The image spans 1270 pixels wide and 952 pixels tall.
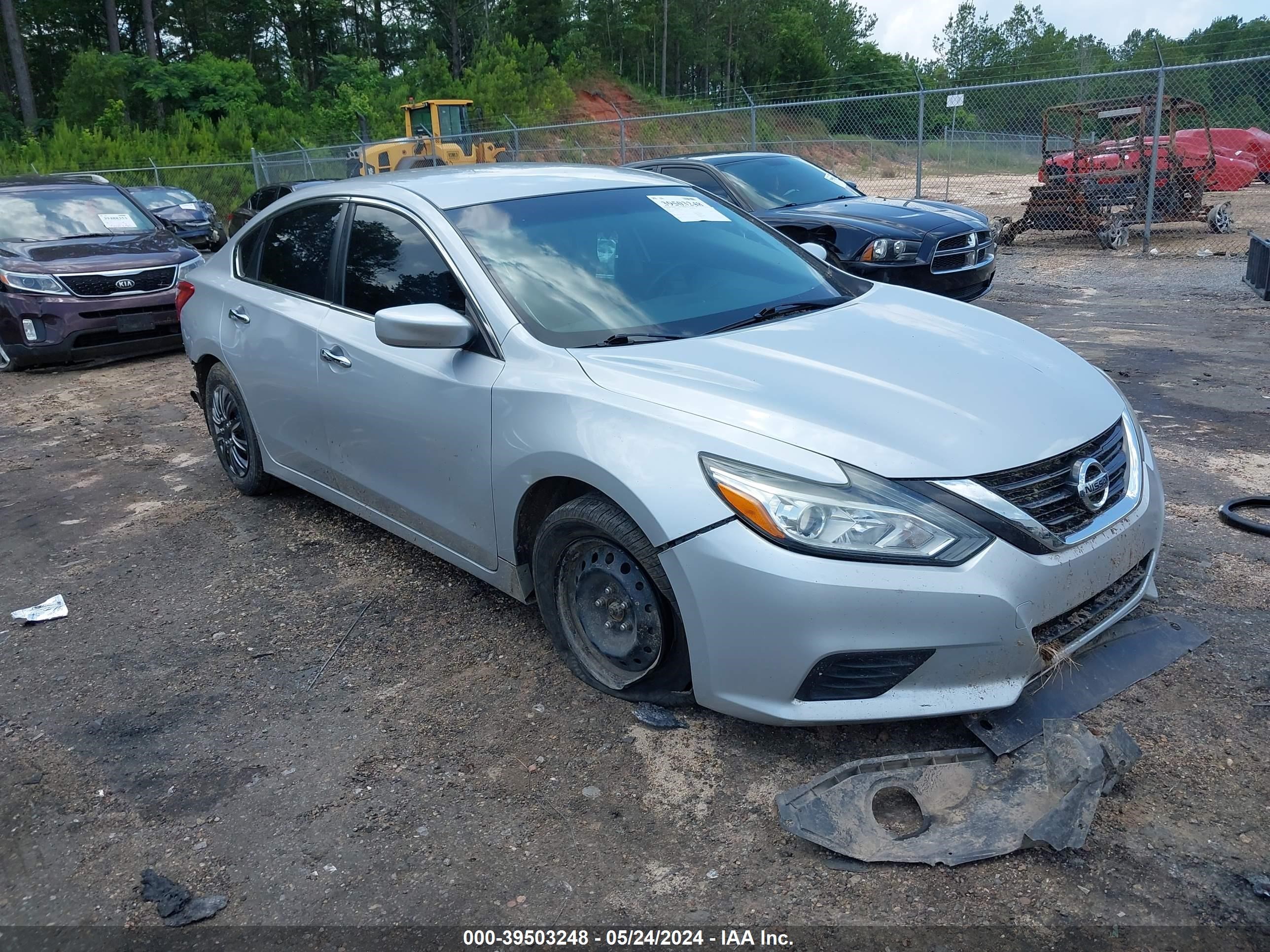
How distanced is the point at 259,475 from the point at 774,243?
114 inches

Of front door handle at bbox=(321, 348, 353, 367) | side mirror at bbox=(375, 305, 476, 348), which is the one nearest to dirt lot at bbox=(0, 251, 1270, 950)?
front door handle at bbox=(321, 348, 353, 367)

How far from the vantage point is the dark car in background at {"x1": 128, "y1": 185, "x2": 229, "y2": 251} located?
17.1m

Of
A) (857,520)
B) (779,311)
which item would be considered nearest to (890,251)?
(779,311)

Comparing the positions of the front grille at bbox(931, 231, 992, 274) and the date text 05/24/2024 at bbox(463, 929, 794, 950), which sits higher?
the front grille at bbox(931, 231, 992, 274)

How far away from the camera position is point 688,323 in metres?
3.55

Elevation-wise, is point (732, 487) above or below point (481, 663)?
above

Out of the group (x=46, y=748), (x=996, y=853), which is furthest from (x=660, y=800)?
(x=46, y=748)

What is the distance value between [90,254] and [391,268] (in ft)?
23.0

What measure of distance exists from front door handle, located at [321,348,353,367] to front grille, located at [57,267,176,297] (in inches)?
248

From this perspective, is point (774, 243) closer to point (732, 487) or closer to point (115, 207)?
point (732, 487)

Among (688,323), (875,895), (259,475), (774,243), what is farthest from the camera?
(259,475)

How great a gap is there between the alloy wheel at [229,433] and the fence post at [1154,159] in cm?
1145

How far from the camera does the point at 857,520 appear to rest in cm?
265

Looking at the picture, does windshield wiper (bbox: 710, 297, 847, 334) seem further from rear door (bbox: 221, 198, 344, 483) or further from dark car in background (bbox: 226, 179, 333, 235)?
dark car in background (bbox: 226, 179, 333, 235)
